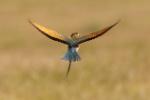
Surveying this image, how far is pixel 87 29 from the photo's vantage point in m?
22.9

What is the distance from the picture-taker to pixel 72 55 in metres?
4.36

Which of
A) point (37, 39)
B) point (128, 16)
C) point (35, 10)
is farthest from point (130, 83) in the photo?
point (35, 10)

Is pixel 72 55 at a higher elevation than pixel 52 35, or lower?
lower

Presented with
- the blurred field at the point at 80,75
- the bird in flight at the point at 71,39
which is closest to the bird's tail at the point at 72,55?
the bird in flight at the point at 71,39

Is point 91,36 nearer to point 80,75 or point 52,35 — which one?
point 52,35

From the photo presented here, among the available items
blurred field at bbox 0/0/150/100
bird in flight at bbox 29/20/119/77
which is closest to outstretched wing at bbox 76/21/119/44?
bird in flight at bbox 29/20/119/77

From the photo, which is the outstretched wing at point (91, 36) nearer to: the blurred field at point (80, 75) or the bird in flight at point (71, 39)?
the bird in flight at point (71, 39)

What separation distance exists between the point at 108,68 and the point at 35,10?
19.3m

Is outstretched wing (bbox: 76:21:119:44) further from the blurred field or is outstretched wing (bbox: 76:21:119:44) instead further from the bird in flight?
the blurred field

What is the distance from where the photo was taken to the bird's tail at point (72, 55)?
14.3ft

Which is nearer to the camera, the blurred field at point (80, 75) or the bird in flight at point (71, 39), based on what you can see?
the bird in flight at point (71, 39)

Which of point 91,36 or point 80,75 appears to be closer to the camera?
point 91,36

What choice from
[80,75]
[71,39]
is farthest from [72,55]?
[80,75]

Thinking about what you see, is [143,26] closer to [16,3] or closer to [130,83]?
[16,3]
